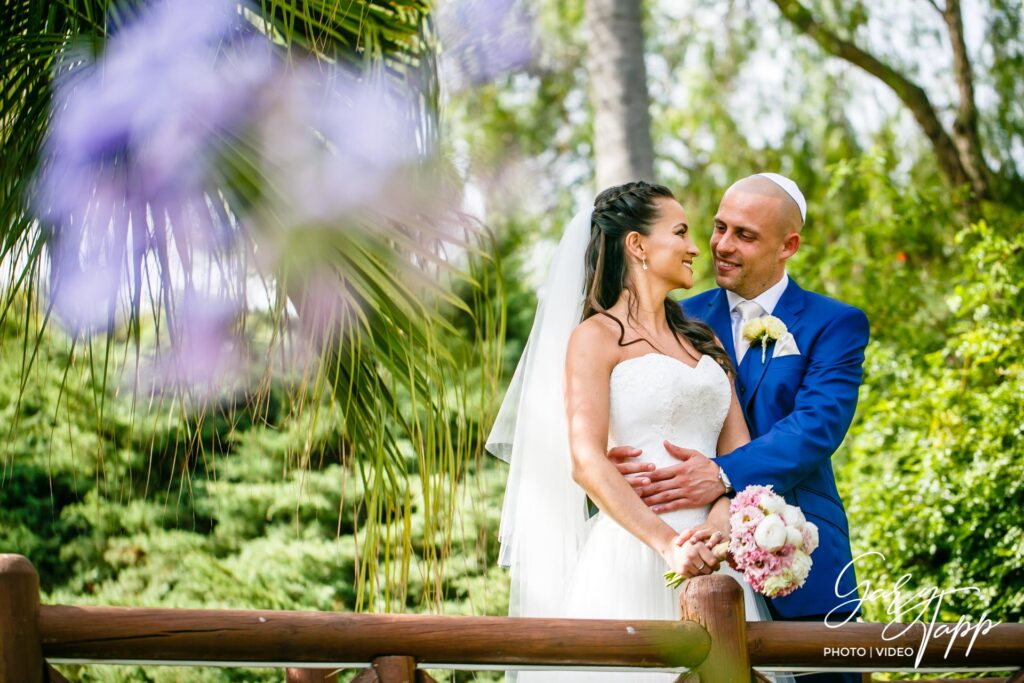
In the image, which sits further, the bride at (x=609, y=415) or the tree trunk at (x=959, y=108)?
the tree trunk at (x=959, y=108)

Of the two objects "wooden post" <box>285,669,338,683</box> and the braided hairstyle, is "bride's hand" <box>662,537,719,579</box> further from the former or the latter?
"wooden post" <box>285,669,338,683</box>

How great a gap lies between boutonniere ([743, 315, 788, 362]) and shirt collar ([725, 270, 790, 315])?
0.17m

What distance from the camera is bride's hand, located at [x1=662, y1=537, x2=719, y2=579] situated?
2889 millimetres

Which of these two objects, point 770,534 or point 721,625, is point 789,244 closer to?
point 770,534

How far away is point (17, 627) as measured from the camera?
2301 mm

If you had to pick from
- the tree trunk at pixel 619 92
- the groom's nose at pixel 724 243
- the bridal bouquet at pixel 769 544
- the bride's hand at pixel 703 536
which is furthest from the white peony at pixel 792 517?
the tree trunk at pixel 619 92

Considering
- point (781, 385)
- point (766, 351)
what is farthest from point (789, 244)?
point (781, 385)

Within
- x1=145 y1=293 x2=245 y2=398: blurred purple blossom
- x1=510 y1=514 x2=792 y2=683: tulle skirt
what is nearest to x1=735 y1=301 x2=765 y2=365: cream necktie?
x1=510 y1=514 x2=792 y2=683: tulle skirt

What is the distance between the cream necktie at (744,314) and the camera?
11.9 ft

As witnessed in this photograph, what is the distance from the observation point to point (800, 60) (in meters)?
9.70

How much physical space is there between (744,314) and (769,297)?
0.10m

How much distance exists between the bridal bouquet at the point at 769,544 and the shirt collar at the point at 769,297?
100cm

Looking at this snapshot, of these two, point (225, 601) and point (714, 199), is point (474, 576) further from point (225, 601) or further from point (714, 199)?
point (714, 199)

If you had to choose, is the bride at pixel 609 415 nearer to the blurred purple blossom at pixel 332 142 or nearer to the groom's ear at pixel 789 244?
the groom's ear at pixel 789 244
